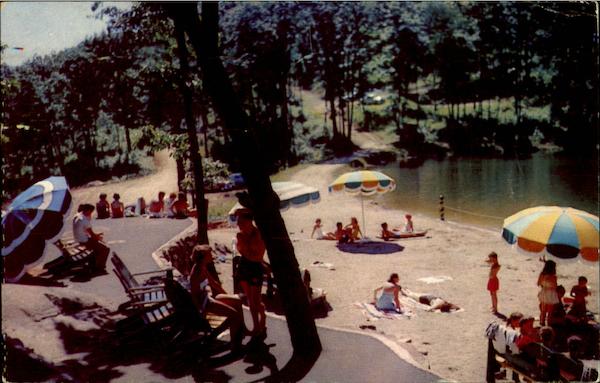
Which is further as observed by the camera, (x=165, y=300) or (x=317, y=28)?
(x=317, y=28)

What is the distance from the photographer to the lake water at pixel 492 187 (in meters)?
32.8

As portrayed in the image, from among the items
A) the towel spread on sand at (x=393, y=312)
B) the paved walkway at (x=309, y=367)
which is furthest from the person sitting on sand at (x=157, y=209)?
the paved walkway at (x=309, y=367)

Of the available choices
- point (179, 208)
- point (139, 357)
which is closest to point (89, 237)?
point (139, 357)

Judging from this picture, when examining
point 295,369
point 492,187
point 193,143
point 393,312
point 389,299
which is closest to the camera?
point 295,369

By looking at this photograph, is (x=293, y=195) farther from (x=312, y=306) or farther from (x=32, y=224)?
(x=32, y=224)

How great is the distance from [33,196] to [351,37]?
68.6 m

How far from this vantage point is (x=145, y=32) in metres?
15.2

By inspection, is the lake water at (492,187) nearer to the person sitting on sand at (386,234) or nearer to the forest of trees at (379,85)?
the person sitting on sand at (386,234)

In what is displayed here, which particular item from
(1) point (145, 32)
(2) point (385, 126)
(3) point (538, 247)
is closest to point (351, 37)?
(2) point (385, 126)

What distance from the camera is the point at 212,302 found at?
7.86 m

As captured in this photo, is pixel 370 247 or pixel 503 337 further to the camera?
pixel 370 247

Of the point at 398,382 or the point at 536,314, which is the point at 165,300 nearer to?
the point at 398,382

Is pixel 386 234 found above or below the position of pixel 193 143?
below

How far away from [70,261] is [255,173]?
7057 mm
